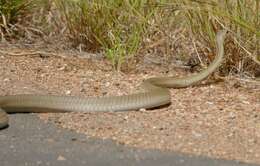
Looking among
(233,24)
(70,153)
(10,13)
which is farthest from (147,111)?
(10,13)

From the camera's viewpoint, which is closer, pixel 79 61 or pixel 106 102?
pixel 106 102

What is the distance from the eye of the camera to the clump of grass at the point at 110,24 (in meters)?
6.75

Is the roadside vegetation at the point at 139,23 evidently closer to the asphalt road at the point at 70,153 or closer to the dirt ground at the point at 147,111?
the dirt ground at the point at 147,111

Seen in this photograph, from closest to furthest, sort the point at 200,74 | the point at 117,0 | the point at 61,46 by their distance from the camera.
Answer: the point at 200,74
the point at 117,0
the point at 61,46

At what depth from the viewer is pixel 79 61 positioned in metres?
7.10

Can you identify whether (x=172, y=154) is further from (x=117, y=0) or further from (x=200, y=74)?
(x=117, y=0)

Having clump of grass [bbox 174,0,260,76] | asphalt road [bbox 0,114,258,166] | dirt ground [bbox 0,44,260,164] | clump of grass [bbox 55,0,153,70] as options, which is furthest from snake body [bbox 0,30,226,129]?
clump of grass [bbox 55,0,153,70]

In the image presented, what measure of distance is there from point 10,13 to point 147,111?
2894mm

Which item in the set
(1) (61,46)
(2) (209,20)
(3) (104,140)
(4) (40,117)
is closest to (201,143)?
(3) (104,140)

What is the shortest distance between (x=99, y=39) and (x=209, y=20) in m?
1.23

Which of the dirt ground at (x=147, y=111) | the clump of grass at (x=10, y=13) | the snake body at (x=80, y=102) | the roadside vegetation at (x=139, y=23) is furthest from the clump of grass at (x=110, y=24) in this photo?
the snake body at (x=80, y=102)

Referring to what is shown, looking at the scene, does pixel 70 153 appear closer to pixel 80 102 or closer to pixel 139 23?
pixel 80 102

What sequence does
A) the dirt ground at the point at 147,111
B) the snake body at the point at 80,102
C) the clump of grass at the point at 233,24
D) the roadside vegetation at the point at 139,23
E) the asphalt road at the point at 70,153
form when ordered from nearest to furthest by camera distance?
the asphalt road at the point at 70,153 → the dirt ground at the point at 147,111 → the snake body at the point at 80,102 → the clump of grass at the point at 233,24 → the roadside vegetation at the point at 139,23

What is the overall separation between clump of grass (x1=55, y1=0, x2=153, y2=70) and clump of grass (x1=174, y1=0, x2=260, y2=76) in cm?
53
